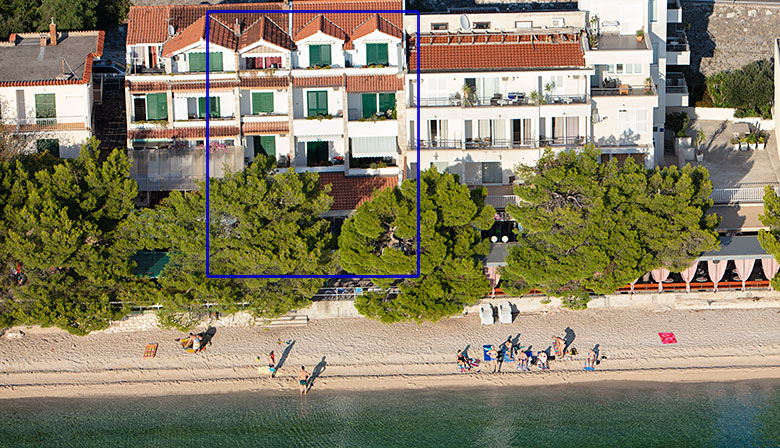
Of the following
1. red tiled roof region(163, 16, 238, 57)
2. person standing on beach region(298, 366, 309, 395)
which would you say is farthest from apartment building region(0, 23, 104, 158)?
person standing on beach region(298, 366, 309, 395)

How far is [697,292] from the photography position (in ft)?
237

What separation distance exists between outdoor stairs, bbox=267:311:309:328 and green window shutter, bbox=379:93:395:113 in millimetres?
14862

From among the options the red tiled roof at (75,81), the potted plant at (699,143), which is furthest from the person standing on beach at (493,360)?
the red tiled roof at (75,81)

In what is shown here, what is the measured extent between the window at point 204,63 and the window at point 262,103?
2888 mm

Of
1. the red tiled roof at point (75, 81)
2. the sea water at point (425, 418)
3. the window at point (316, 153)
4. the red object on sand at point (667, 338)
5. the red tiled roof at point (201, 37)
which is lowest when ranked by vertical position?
the sea water at point (425, 418)

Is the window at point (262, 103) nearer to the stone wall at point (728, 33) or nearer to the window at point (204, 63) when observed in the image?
the window at point (204, 63)

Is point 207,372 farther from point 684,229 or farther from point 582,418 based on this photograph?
point 684,229

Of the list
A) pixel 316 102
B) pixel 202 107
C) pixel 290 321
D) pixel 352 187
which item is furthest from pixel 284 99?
pixel 290 321

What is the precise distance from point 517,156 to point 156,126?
2234 centimetres

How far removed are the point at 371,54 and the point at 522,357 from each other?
2211 cm

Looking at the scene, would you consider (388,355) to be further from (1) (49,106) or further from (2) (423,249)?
(1) (49,106)

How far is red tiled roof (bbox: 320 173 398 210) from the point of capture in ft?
250

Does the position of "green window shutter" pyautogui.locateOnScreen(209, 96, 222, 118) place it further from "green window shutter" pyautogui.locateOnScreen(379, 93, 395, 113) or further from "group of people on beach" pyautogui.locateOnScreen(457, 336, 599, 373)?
"group of people on beach" pyautogui.locateOnScreen(457, 336, 599, 373)

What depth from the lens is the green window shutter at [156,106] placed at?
78.4m
